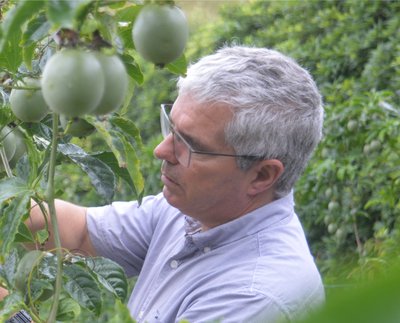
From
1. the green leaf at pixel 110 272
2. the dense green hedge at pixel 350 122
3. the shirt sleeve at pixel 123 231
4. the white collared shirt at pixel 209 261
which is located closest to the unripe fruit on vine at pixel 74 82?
the green leaf at pixel 110 272

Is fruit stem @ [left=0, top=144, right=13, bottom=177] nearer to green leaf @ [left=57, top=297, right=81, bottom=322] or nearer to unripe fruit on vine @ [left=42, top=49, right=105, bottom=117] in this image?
green leaf @ [left=57, top=297, right=81, bottom=322]

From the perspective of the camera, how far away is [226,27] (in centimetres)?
610

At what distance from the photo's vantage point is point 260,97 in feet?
6.45

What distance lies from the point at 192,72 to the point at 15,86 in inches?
33.0

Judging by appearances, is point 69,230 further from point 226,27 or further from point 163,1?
point 226,27

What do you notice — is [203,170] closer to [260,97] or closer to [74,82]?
[260,97]

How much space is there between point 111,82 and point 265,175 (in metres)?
1.24

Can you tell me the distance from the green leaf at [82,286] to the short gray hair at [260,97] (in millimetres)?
670

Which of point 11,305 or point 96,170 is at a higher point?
point 96,170

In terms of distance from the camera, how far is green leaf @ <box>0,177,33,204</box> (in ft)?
4.10

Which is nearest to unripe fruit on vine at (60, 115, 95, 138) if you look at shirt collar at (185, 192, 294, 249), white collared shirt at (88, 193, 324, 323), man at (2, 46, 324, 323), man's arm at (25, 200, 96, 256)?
white collared shirt at (88, 193, 324, 323)

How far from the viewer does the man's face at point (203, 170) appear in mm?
1957

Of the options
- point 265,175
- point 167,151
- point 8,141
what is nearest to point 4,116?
point 8,141

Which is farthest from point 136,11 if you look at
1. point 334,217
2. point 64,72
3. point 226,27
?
point 226,27
